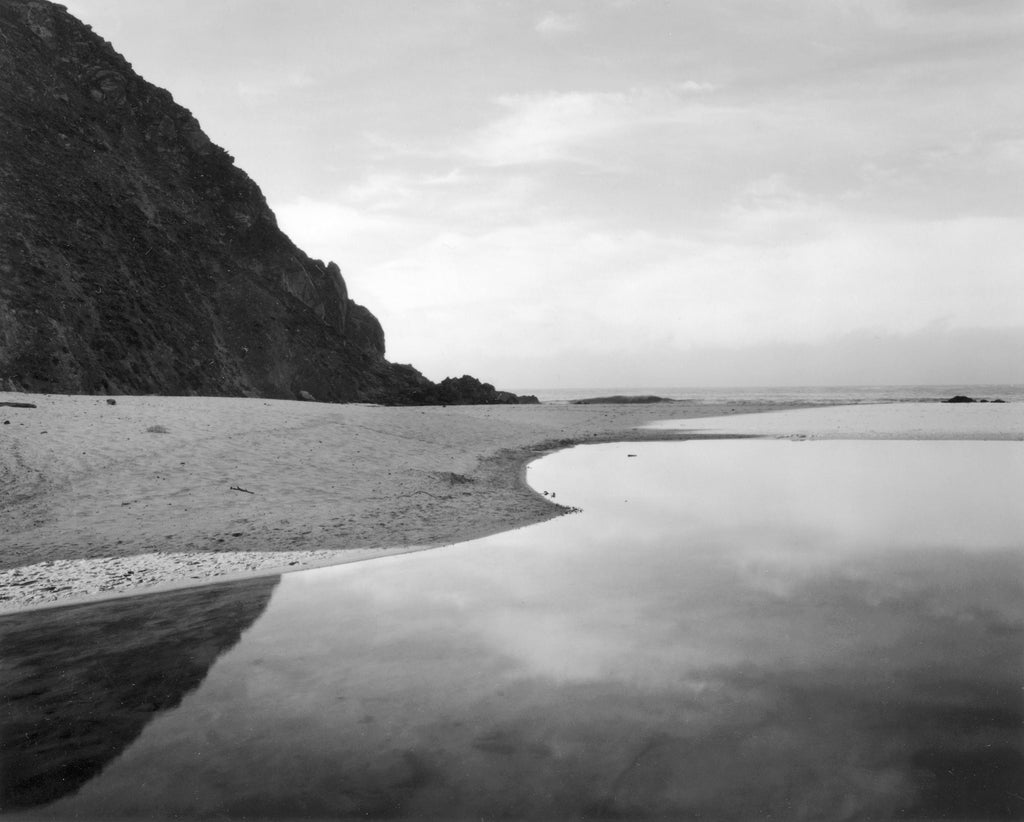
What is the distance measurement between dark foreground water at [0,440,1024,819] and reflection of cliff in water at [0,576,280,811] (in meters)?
0.05

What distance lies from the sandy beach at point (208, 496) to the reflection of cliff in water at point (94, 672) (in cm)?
82

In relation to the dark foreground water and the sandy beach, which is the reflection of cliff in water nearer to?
the dark foreground water

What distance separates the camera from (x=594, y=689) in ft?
17.7

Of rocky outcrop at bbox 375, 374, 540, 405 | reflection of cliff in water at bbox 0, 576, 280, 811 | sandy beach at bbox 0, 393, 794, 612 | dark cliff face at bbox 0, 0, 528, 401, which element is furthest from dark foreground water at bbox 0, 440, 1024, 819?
rocky outcrop at bbox 375, 374, 540, 405

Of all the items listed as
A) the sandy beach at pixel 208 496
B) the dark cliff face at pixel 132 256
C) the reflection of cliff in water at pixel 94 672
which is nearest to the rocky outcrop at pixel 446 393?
the dark cliff face at pixel 132 256

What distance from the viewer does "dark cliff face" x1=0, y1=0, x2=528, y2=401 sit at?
37.0 metres

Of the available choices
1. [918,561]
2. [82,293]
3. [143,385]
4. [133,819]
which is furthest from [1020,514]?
[82,293]

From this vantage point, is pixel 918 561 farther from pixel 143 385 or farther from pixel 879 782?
pixel 143 385

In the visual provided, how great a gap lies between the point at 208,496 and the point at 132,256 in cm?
3995

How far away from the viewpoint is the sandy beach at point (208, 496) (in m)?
9.52

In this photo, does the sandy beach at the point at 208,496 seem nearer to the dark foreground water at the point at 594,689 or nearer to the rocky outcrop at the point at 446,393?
the dark foreground water at the point at 594,689

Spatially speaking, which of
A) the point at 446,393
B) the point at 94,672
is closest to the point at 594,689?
the point at 94,672

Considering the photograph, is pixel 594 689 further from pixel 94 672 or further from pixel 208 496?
pixel 208 496

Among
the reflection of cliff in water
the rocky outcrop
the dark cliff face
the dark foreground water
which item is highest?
the dark cliff face
